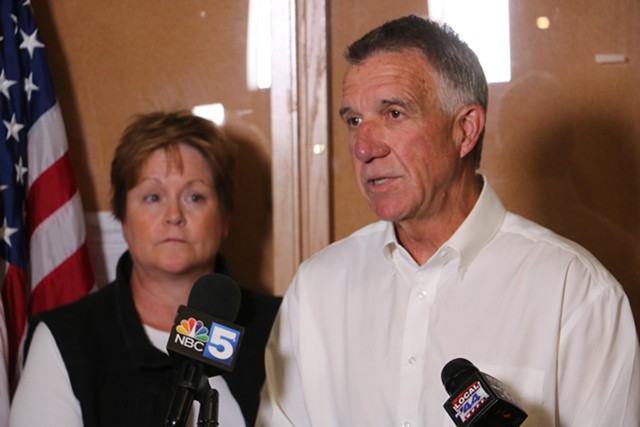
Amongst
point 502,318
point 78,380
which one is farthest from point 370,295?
point 78,380

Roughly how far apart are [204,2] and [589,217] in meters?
1.48

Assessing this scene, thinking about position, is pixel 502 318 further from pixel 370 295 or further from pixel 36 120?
pixel 36 120

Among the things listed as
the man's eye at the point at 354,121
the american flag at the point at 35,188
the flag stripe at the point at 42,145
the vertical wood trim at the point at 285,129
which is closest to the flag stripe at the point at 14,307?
the american flag at the point at 35,188

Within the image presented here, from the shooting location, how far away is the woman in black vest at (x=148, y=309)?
250 cm

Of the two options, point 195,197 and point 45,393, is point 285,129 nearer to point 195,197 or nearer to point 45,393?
point 195,197

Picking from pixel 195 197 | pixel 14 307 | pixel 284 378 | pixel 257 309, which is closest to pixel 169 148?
pixel 195 197

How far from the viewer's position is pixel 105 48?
10.7ft

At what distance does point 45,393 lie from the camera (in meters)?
2.49

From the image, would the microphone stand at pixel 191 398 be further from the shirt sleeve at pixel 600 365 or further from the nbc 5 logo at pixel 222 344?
the shirt sleeve at pixel 600 365

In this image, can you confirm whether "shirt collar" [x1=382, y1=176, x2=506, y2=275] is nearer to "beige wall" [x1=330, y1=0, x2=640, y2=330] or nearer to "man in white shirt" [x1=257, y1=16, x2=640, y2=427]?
"man in white shirt" [x1=257, y1=16, x2=640, y2=427]

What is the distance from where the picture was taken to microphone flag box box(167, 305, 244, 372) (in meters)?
1.53

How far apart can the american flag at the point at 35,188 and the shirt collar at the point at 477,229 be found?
1547 mm

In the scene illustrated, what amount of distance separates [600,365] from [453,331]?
12.6 inches

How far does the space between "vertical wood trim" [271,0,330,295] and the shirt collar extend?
103 cm
